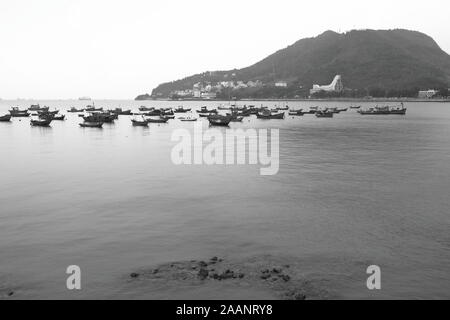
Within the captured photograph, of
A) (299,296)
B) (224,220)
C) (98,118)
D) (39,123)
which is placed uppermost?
(98,118)

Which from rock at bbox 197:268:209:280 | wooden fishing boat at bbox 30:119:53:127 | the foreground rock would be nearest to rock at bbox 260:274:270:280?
the foreground rock

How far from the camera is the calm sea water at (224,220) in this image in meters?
16.6

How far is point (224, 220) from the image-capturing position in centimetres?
2356

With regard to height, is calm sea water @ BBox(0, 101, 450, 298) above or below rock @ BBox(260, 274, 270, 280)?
above

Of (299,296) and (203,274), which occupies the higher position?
(203,274)

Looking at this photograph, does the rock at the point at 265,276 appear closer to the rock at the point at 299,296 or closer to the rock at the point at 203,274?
the rock at the point at 299,296

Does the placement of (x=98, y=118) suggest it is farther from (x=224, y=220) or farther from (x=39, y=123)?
(x=224, y=220)

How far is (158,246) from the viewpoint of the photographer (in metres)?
19.5

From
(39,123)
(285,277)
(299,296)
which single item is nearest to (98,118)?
(39,123)

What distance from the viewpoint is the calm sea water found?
54.6 feet

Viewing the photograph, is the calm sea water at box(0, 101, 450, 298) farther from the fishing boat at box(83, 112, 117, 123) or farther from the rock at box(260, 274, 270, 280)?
the fishing boat at box(83, 112, 117, 123)
